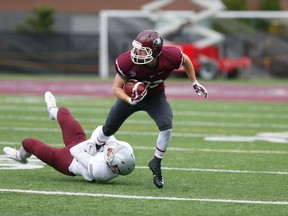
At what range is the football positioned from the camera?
6.95 m

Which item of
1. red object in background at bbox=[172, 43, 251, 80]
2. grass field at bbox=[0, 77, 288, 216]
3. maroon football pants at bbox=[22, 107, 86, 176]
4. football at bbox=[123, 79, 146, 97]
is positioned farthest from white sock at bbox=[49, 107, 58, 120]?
red object in background at bbox=[172, 43, 251, 80]

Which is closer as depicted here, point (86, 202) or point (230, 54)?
point (86, 202)

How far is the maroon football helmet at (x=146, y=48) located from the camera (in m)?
7.00

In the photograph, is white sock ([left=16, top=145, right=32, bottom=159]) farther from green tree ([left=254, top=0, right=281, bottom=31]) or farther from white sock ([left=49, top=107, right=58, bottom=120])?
green tree ([left=254, top=0, right=281, bottom=31])

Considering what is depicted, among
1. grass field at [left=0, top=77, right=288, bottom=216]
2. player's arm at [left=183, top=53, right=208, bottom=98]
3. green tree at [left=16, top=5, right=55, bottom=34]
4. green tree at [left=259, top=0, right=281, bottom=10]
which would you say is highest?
player's arm at [left=183, top=53, right=208, bottom=98]

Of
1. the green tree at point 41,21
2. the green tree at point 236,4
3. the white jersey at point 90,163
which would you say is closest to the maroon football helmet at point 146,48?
the white jersey at point 90,163

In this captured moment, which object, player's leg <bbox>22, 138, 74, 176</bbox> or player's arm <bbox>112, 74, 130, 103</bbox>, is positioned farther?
player's leg <bbox>22, 138, 74, 176</bbox>

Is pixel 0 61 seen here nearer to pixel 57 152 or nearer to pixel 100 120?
pixel 100 120

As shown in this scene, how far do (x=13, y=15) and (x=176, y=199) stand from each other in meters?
28.4

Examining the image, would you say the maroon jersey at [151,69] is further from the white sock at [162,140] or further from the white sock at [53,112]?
the white sock at [53,112]

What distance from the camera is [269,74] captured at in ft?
90.8

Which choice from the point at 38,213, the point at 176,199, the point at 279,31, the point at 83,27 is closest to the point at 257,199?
the point at 176,199

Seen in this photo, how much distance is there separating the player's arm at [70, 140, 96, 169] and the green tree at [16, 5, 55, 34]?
79.2 ft

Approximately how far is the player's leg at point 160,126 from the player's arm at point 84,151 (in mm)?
563
